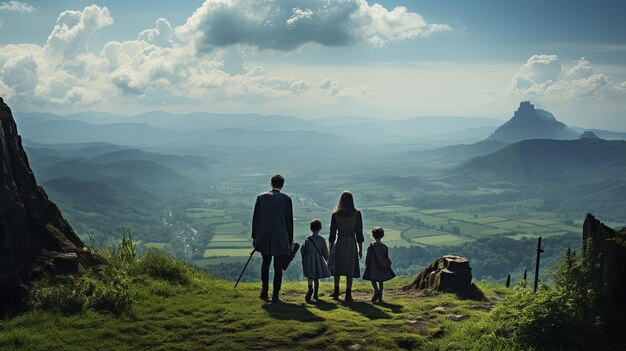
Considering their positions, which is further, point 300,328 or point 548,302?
point 300,328

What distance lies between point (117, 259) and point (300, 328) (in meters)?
5.63

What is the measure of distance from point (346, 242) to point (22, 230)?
24.6ft

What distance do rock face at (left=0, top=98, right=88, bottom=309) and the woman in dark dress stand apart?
6082mm

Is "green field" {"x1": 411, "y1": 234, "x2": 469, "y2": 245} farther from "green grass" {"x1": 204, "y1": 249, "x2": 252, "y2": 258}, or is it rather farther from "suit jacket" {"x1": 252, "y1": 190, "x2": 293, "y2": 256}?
"suit jacket" {"x1": 252, "y1": 190, "x2": 293, "y2": 256}

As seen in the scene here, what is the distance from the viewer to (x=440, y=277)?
1430 centimetres

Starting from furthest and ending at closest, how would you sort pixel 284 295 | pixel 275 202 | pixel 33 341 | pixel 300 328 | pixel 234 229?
pixel 234 229 → pixel 284 295 → pixel 275 202 → pixel 300 328 → pixel 33 341

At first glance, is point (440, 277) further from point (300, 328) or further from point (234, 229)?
point (234, 229)

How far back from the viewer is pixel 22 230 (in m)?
10.0

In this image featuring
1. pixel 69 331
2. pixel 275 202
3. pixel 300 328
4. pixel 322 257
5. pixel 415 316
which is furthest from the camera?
pixel 322 257

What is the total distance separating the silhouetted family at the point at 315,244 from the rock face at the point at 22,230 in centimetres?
423

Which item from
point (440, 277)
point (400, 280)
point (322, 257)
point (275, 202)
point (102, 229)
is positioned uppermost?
point (275, 202)

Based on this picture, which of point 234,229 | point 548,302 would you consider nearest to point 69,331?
point 548,302

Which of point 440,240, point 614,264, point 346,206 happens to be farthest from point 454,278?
point 440,240

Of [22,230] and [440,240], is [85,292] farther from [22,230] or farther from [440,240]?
[440,240]
